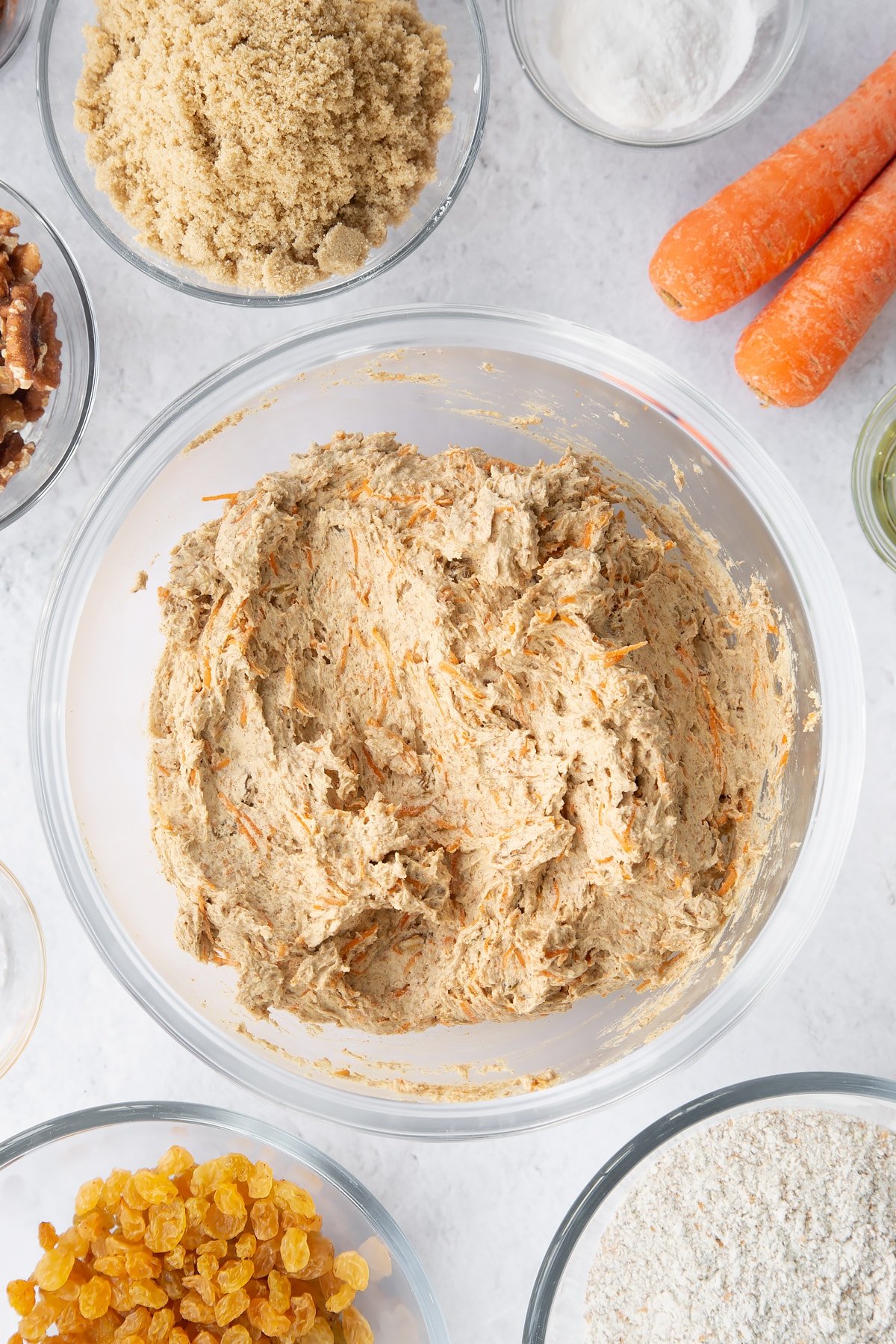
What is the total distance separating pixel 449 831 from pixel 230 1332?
91 cm

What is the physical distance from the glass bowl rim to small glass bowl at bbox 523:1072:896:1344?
1.51m

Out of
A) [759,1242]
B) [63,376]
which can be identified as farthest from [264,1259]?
[63,376]

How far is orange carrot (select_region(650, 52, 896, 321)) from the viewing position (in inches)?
68.9

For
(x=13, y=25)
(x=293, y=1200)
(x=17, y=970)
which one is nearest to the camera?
(x=293, y=1200)

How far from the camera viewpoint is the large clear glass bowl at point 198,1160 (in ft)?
5.80

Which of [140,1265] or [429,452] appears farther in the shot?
[429,452]

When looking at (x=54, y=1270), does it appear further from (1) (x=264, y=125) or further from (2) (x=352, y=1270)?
(1) (x=264, y=125)

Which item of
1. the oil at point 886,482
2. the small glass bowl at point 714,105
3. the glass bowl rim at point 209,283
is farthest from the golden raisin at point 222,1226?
the small glass bowl at point 714,105

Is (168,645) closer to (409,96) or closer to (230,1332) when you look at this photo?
(409,96)

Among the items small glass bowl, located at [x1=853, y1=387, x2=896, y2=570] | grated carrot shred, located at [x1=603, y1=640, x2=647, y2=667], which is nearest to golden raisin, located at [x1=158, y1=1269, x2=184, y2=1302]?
grated carrot shred, located at [x1=603, y1=640, x2=647, y2=667]

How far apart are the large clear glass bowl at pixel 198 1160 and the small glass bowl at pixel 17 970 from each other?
194 mm

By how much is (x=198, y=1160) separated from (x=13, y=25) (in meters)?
2.14

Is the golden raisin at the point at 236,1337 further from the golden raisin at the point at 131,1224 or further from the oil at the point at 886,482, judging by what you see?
the oil at the point at 886,482

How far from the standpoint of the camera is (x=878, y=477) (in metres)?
1.85
